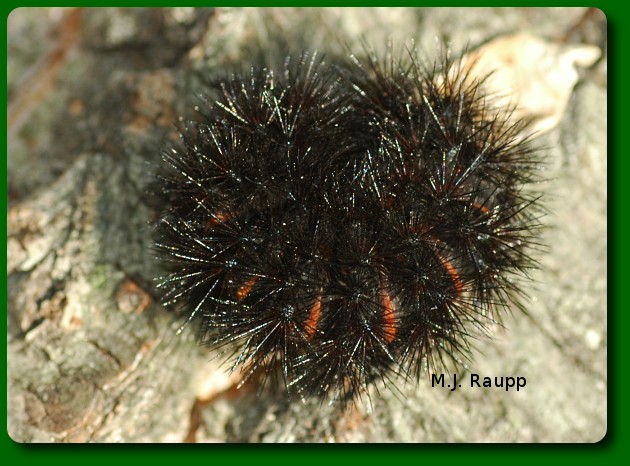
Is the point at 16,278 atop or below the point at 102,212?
below

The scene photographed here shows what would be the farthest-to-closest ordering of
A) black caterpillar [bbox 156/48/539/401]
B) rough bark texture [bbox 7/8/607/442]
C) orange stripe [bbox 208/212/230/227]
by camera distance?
rough bark texture [bbox 7/8/607/442], orange stripe [bbox 208/212/230/227], black caterpillar [bbox 156/48/539/401]

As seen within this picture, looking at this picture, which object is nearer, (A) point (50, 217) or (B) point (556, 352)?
(A) point (50, 217)

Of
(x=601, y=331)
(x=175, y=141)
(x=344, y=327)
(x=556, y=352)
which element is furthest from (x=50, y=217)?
(x=601, y=331)

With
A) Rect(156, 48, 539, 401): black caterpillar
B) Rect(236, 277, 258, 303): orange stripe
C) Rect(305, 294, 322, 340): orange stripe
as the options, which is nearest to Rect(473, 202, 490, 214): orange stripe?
Rect(156, 48, 539, 401): black caterpillar

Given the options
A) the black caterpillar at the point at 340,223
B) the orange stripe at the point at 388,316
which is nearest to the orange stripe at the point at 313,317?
the black caterpillar at the point at 340,223

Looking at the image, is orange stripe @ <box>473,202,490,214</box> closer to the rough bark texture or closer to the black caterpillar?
the black caterpillar

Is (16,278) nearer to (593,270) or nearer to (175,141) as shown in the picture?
(175,141)

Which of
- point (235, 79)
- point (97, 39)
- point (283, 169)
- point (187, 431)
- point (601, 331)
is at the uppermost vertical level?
point (97, 39)

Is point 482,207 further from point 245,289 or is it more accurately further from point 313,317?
point 245,289
